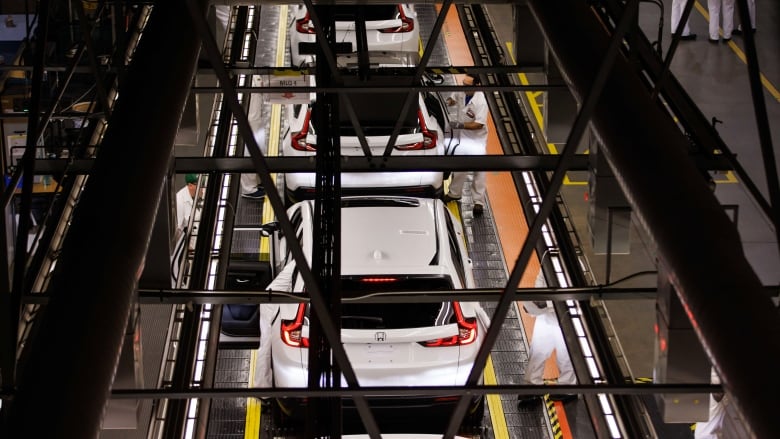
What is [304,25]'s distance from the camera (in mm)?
12375

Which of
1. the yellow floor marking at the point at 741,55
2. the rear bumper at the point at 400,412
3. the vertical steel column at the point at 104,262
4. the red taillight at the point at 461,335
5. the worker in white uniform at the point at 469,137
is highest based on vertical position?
the yellow floor marking at the point at 741,55

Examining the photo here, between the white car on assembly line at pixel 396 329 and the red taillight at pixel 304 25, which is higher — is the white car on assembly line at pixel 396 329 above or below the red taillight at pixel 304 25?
below

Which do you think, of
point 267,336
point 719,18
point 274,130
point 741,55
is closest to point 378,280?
point 267,336

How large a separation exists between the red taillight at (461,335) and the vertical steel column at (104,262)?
10.8 ft

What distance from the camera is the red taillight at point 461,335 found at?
726cm

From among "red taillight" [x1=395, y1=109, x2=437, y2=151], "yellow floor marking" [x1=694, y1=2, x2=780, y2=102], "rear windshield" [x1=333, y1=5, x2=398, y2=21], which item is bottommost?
"red taillight" [x1=395, y1=109, x2=437, y2=151]

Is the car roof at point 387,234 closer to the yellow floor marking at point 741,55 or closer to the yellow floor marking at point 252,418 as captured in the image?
the yellow floor marking at point 252,418

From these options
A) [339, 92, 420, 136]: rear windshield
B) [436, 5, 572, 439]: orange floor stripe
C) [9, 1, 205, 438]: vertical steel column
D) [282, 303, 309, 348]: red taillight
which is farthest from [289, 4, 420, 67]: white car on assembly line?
[9, 1, 205, 438]: vertical steel column

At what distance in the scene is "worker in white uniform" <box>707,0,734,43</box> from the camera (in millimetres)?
17161

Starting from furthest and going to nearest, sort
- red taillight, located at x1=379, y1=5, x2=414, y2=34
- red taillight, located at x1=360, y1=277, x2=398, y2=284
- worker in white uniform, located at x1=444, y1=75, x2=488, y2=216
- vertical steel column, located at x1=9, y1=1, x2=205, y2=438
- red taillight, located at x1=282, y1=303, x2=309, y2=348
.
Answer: red taillight, located at x1=379, y1=5, x2=414, y2=34 → worker in white uniform, located at x1=444, y1=75, x2=488, y2=216 → red taillight, located at x1=360, y1=277, x2=398, y2=284 → red taillight, located at x1=282, y1=303, x2=309, y2=348 → vertical steel column, located at x1=9, y1=1, x2=205, y2=438

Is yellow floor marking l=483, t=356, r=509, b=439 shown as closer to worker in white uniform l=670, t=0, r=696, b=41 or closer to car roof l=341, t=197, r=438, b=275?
car roof l=341, t=197, r=438, b=275

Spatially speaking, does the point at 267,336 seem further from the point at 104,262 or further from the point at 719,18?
the point at 719,18

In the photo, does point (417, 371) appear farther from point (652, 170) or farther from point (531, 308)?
point (652, 170)

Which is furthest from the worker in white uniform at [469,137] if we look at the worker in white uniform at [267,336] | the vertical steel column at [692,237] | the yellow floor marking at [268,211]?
the vertical steel column at [692,237]
